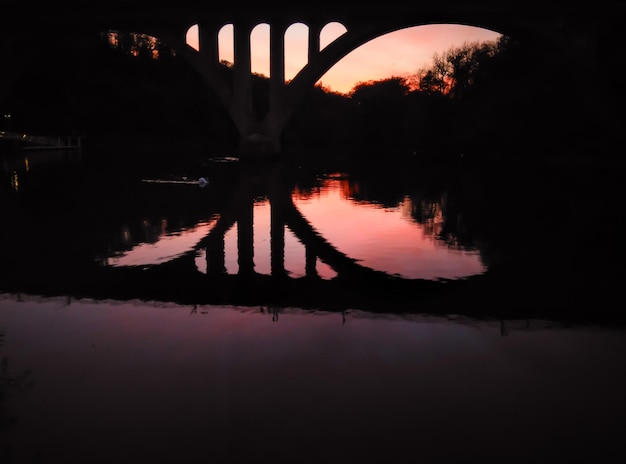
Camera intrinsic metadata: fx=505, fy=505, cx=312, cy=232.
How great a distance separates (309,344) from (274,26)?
34.6m

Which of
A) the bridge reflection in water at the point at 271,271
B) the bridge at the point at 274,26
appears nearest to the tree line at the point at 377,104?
the bridge at the point at 274,26

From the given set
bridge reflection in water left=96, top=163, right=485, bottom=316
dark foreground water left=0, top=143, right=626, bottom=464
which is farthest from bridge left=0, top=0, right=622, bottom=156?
bridge reflection in water left=96, top=163, right=485, bottom=316

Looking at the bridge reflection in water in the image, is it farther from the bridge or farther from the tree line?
the tree line

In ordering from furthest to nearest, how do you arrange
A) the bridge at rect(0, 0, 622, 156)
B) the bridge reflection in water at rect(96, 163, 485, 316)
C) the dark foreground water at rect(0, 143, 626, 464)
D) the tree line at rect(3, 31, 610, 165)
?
1. the tree line at rect(3, 31, 610, 165)
2. the bridge at rect(0, 0, 622, 156)
3. the bridge reflection in water at rect(96, 163, 485, 316)
4. the dark foreground water at rect(0, 143, 626, 464)

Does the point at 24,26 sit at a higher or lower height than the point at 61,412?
higher

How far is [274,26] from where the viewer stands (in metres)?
35.3

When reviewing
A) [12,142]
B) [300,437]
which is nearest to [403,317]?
[300,437]

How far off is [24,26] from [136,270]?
4037 cm

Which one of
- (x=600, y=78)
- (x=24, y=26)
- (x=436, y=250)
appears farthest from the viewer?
(x=24, y=26)

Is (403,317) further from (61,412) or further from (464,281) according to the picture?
(61,412)

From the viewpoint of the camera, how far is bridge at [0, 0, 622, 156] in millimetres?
30297

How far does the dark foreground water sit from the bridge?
2447 centimetres

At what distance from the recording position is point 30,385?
140 inches

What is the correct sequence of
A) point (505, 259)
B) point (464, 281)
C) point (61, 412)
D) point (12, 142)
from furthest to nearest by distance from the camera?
point (12, 142)
point (505, 259)
point (464, 281)
point (61, 412)
